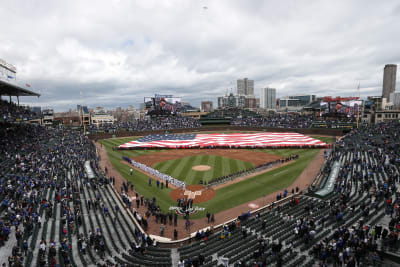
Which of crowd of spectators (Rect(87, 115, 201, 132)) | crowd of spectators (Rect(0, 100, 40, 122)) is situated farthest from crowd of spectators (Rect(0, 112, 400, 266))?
crowd of spectators (Rect(87, 115, 201, 132))

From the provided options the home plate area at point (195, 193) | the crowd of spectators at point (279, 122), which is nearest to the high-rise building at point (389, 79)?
the crowd of spectators at point (279, 122)

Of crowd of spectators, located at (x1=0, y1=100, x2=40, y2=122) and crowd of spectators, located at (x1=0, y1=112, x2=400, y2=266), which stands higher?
crowd of spectators, located at (x1=0, y1=100, x2=40, y2=122)

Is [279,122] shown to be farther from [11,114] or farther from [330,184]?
[11,114]

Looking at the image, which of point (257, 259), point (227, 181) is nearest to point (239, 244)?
point (257, 259)

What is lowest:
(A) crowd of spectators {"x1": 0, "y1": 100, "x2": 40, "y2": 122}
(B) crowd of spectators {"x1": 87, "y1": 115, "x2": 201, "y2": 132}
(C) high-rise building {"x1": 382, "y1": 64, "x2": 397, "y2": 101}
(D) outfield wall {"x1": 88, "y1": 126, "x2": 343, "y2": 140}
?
(D) outfield wall {"x1": 88, "y1": 126, "x2": 343, "y2": 140}

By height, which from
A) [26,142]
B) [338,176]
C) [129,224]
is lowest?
[129,224]

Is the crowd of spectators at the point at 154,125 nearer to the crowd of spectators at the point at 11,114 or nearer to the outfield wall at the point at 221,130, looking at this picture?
the outfield wall at the point at 221,130

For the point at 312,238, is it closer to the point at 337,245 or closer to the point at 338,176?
the point at 337,245

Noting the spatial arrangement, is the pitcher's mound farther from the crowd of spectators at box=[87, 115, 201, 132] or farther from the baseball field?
the crowd of spectators at box=[87, 115, 201, 132]
